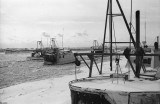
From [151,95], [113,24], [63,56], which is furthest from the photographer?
[63,56]

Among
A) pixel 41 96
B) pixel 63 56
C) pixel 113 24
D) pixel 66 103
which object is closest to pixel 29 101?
pixel 41 96

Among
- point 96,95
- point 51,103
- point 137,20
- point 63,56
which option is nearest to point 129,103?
point 96,95

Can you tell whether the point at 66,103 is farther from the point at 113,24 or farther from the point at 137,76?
the point at 113,24

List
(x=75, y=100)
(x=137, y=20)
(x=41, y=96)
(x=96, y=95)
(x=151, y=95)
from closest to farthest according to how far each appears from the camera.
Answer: (x=151, y=95) < (x=96, y=95) < (x=75, y=100) < (x=137, y=20) < (x=41, y=96)

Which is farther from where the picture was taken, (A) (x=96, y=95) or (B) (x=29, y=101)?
(B) (x=29, y=101)

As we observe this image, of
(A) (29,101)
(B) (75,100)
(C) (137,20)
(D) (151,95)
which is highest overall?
(C) (137,20)

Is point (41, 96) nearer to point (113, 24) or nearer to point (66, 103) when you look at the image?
point (66, 103)

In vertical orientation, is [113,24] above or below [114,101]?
above

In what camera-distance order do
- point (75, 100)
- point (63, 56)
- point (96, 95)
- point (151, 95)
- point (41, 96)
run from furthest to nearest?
point (63, 56)
point (41, 96)
point (75, 100)
point (96, 95)
point (151, 95)

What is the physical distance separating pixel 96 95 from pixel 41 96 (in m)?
6.22

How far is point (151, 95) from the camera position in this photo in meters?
5.12

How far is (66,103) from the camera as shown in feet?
29.2

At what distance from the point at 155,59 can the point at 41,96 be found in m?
6.46

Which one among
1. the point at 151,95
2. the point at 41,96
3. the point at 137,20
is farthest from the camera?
the point at 41,96
